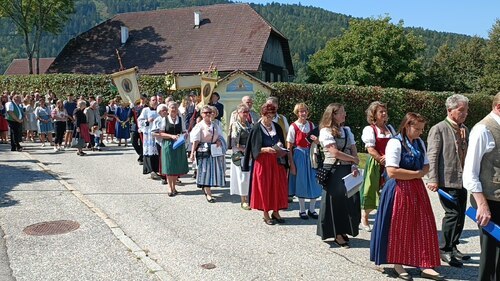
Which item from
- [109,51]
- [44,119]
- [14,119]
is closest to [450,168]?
[14,119]

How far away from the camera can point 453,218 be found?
581 cm

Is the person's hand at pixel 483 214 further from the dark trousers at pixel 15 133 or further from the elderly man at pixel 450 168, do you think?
the dark trousers at pixel 15 133

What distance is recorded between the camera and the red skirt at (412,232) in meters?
5.09

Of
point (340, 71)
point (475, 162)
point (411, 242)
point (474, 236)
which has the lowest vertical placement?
point (474, 236)

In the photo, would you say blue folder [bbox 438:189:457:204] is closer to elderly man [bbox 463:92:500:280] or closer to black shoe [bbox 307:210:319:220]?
elderly man [bbox 463:92:500:280]

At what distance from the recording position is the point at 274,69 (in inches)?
1529

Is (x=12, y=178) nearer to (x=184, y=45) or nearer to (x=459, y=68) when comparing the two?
(x=184, y=45)

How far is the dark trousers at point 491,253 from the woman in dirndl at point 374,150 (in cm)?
221

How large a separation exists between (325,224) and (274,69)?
109ft

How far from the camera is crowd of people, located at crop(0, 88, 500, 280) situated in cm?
439

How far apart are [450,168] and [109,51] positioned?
36549 millimetres

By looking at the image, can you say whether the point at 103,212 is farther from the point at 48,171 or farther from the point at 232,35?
the point at 232,35

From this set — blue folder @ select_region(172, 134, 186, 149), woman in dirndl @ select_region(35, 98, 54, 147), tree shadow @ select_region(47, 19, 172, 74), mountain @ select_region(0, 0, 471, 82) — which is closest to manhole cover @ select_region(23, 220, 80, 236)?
blue folder @ select_region(172, 134, 186, 149)

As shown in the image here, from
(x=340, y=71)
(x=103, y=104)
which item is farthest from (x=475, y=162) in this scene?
(x=340, y=71)
